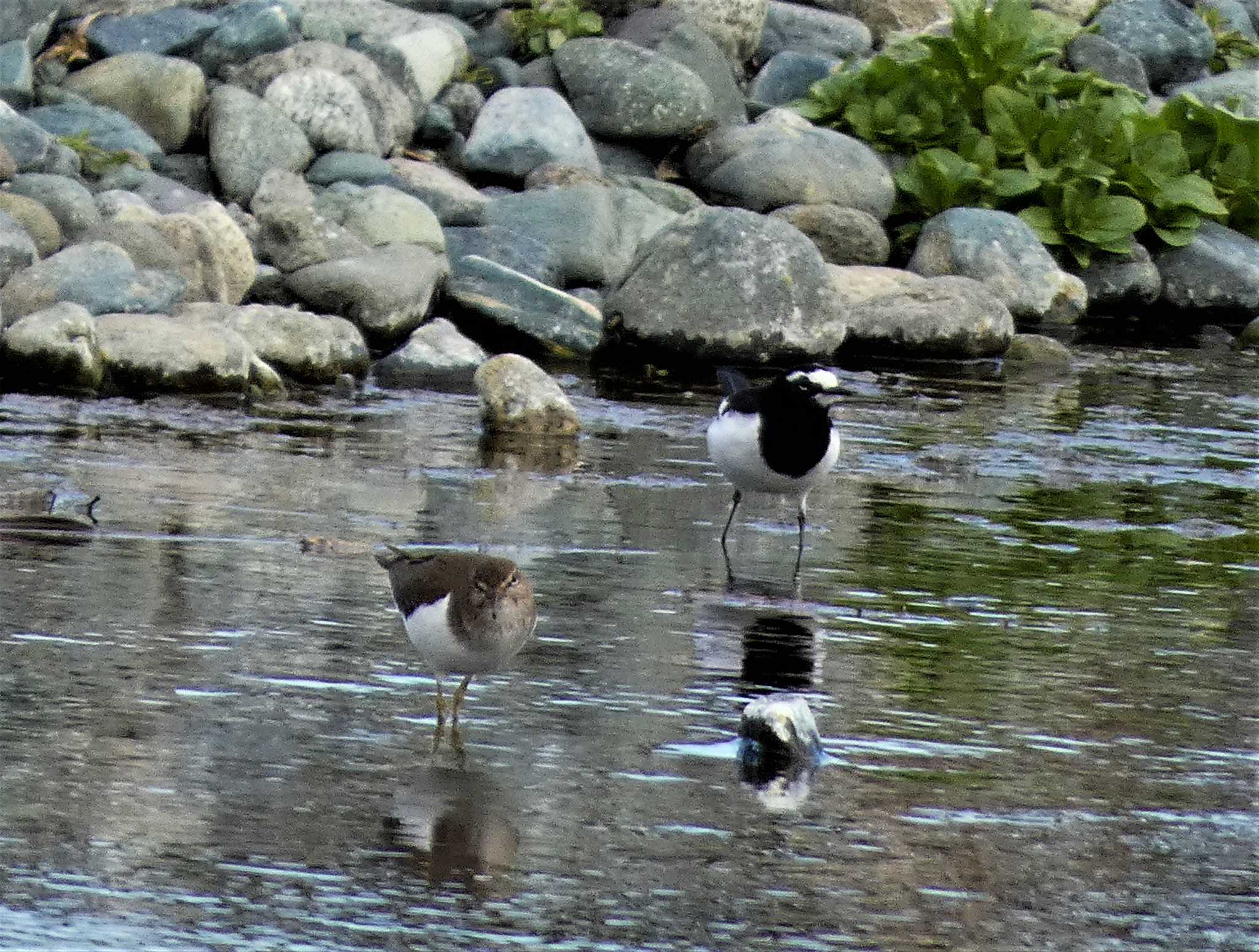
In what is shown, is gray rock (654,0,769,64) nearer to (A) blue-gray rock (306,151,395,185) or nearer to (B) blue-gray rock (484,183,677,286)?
(B) blue-gray rock (484,183,677,286)

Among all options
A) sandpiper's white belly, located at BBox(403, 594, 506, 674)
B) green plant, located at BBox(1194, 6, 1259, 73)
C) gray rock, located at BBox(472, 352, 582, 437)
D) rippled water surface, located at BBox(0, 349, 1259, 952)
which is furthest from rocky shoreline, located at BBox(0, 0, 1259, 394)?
sandpiper's white belly, located at BBox(403, 594, 506, 674)

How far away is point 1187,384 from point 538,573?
959 cm

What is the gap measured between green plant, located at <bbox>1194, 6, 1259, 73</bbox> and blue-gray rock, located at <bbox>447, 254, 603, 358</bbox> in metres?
12.9

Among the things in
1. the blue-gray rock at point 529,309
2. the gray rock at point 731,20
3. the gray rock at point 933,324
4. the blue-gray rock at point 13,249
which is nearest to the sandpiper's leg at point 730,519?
the blue-gray rock at point 529,309

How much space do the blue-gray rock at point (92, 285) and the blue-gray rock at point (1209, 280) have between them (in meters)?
10.5

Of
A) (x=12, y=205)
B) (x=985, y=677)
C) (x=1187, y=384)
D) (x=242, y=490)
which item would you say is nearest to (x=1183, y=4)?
(x=1187, y=384)

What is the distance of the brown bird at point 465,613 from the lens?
6.50 metres

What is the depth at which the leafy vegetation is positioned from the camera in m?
21.5

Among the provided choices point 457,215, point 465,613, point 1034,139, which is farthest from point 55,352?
point 1034,139

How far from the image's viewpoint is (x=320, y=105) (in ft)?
63.3

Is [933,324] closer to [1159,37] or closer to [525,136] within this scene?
[525,136]

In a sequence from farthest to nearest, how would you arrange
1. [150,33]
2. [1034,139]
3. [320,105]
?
[1034,139]
[150,33]
[320,105]

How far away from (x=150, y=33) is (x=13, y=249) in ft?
18.2

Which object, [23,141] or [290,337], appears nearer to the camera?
[290,337]
